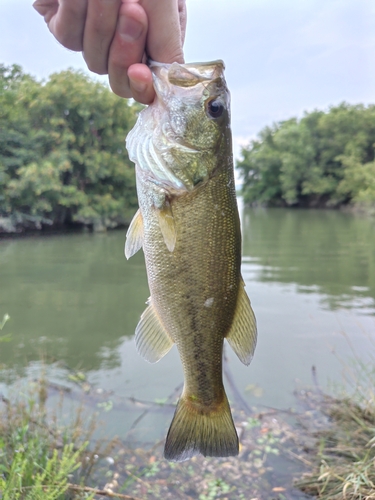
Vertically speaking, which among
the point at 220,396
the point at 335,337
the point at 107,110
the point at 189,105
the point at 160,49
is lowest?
the point at 335,337

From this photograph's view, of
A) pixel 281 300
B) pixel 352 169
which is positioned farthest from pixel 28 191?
pixel 352 169

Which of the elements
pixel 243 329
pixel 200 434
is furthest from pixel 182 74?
pixel 200 434

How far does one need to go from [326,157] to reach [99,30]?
154 feet

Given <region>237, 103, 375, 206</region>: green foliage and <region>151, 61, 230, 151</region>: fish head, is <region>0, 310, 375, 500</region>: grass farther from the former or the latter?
<region>237, 103, 375, 206</region>: green foliage

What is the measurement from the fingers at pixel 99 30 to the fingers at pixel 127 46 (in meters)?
0.02

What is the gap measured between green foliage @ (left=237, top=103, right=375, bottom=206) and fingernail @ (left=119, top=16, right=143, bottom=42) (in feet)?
129

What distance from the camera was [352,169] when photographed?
1558 inches

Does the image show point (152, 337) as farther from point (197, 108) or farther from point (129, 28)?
point (129, 28)

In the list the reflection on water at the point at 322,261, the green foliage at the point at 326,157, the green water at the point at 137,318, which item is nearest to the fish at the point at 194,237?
the green water at the point at 137,318

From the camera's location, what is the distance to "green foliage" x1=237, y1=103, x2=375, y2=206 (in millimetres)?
40697

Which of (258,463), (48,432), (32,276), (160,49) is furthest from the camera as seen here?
(32,276)

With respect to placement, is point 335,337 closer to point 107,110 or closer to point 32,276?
point 32,276

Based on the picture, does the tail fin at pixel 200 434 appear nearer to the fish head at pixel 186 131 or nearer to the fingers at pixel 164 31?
the fish head at pixel 186 131

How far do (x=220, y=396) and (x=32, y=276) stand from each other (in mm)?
11507
